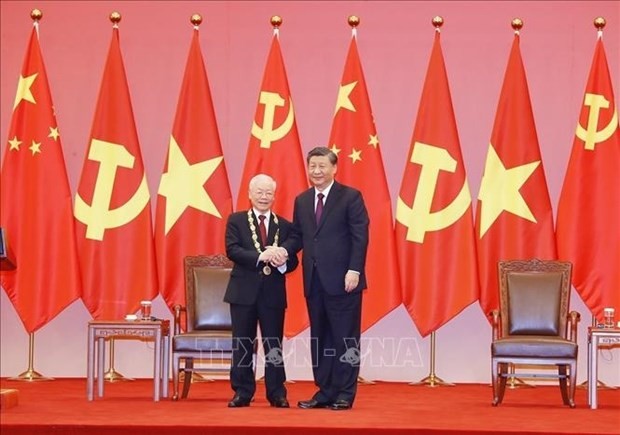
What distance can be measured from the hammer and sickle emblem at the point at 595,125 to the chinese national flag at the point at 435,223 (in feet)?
3.28

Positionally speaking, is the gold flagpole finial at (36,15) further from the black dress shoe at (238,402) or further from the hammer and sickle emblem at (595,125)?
the hammer and sickle emblem at (595,125)

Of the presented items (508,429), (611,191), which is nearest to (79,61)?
(611,191)

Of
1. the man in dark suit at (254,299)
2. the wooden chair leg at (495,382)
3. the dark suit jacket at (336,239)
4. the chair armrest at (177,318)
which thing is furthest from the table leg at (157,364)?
the wooden chair leg at (495,382)

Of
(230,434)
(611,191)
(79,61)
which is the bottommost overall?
(230,434)

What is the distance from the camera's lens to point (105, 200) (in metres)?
8.37

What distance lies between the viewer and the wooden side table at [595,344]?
683cm

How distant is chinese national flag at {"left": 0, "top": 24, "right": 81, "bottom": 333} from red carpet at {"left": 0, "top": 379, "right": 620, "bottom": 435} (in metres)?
0.72

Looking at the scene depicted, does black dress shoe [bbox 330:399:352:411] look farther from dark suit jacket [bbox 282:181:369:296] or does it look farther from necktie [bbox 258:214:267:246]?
necktie [bbox 258:214:267:246]

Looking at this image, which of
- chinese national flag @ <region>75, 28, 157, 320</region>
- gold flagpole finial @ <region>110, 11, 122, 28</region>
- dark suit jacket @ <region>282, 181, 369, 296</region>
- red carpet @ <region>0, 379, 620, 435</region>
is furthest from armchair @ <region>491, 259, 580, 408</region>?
gold flagpole finial @ <region>110, 11, 122, 28</region>

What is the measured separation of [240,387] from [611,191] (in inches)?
137

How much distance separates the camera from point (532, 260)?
7.87m

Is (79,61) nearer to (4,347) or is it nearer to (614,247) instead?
(4,347)

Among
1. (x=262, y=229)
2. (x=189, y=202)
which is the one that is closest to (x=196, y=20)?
(x=189, y=202)

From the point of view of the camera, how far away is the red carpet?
18.0 ft
